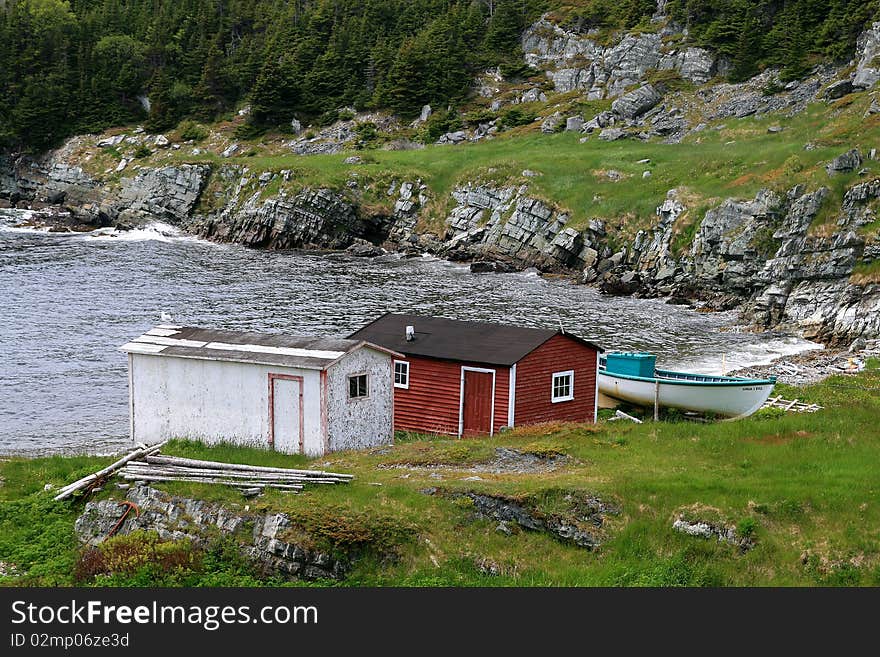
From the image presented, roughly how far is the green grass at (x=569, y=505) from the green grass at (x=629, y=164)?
40740 millimetres

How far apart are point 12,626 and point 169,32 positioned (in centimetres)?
12780

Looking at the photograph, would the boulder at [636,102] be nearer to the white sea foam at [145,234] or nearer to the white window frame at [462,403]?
the white sea foam at [145,234]

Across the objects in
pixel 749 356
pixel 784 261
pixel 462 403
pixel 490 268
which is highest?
pixel 784 261

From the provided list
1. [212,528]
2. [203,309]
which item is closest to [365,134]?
[203,309]

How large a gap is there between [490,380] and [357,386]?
5.26 metres

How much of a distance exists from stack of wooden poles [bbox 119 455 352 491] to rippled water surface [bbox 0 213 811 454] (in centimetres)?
1108

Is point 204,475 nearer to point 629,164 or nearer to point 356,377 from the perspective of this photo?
point 356,377

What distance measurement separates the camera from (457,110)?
108875mm

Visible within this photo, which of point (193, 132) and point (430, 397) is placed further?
point (193, 132)

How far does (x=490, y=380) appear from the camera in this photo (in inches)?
1389

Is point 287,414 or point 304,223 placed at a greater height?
point 304,223

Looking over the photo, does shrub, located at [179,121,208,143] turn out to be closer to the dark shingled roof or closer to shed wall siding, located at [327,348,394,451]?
the dark shingled roof

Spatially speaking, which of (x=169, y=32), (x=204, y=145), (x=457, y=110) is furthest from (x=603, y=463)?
(x=169, y=32)

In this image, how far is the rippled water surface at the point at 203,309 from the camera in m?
44.4
